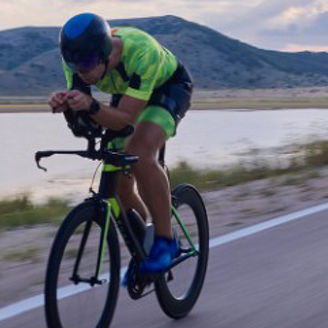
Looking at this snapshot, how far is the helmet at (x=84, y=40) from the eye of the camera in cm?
432

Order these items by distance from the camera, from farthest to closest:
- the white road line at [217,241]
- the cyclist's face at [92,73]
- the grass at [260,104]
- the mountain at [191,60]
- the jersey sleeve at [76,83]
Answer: the mountain at [191,60] → the grass at [260,104] → the jersey sleeve at [76,83] → the white road line at [217,241] → the cyclist's face at [92,73]

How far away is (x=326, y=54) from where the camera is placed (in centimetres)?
19025

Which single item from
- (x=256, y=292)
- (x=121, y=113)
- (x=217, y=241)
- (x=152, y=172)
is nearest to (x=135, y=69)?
(x=121, y=113)

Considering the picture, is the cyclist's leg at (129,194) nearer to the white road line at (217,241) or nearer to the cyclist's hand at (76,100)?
the white road line at (217,241)

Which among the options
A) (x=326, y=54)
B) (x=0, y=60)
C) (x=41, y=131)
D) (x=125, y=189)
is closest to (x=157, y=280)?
(x=125, y=189)

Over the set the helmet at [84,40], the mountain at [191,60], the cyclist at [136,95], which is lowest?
the mountain at [191,60]

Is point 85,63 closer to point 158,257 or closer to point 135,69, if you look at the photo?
point 135,69

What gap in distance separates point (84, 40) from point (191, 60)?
128 meters

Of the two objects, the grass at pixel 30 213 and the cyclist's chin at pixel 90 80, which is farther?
the grass at pixel 30 213

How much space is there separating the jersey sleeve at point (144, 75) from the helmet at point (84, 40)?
0.24m

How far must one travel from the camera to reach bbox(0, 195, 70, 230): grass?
31.3 feet

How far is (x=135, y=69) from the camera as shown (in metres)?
4.67

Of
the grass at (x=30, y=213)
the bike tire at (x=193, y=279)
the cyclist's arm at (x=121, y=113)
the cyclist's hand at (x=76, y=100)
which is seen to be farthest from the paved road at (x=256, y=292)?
the grass at (x=30, y=213)

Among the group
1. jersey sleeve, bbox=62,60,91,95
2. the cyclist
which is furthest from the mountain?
jersey sleeve, bbox=62,60,91,95
